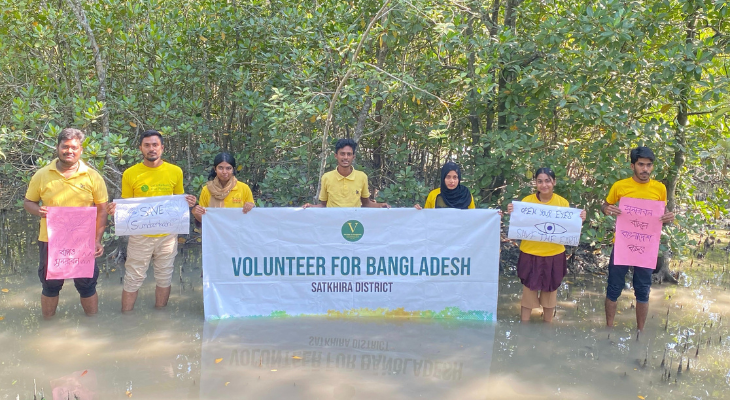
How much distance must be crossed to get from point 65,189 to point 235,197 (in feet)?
4.30

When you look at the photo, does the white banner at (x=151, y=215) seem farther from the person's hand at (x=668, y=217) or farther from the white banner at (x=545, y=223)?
the person's hand at (x=668, y=217)

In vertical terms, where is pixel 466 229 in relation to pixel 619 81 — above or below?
below

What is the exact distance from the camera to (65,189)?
4.20m

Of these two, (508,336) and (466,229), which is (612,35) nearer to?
(466,229)

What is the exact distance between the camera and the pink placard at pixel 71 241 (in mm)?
4195

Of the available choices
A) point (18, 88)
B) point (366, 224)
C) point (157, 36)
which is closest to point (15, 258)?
point (18, 88)

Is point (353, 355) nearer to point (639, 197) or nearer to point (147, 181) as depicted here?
point (147, 181)

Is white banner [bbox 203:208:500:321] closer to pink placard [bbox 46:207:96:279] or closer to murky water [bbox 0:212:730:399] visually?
murky water [bbox 0:212:730:399]

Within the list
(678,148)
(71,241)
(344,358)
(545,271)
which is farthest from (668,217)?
(71,241)

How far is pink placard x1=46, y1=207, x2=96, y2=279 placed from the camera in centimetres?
420

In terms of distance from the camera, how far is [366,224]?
458 cm

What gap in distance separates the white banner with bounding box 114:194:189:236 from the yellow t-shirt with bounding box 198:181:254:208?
9.6 inches

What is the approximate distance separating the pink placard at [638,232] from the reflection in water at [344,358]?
1291 millimetres

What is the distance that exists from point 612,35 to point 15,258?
22.9 ft
